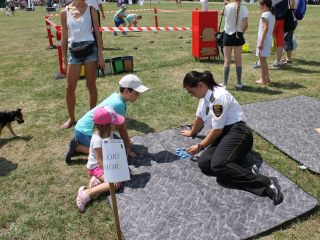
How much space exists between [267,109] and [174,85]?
97.9 inches

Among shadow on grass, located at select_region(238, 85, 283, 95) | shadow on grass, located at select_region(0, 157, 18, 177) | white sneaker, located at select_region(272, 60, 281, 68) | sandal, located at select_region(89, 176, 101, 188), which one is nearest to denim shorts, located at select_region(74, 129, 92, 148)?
sandal, located at select_region(89, 176, 101, 188)

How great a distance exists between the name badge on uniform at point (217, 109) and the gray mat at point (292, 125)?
1.32 m

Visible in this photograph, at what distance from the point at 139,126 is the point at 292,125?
2561 millimetres

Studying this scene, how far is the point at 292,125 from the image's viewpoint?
5434 mm

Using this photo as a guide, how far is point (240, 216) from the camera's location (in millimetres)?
3418

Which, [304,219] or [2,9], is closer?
[304,219]

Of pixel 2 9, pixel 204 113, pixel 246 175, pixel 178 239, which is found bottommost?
pixel 178 239

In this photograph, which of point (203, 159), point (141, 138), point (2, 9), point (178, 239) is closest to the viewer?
point (178, 239)

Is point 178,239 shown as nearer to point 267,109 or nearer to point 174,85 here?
point 267,109

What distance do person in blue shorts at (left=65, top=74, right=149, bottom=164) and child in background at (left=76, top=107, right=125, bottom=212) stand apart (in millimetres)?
450

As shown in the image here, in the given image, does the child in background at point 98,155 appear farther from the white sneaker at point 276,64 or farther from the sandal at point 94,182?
the white sneaker at point 276,64

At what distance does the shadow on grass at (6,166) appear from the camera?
449cm

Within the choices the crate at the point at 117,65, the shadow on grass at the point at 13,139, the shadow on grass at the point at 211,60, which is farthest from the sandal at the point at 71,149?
the shadow on grass at the point at 211,60

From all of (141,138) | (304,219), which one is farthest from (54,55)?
(304,219)
